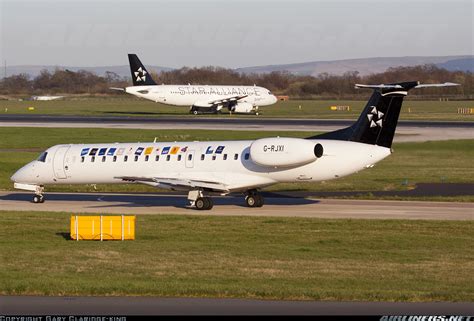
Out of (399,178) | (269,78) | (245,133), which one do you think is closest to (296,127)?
(245,133)

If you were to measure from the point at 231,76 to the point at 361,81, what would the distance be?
2655 centimetres

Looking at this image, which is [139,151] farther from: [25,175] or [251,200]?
[25,175]

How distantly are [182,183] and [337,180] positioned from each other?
13159 mm

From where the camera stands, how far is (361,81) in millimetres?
178000

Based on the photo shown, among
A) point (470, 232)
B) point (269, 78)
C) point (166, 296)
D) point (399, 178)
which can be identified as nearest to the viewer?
point (166, 296)

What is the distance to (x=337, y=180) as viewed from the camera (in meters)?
47.7

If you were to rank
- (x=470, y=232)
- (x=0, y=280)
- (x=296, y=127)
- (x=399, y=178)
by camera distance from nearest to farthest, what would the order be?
(x=0, y=280) → (x=470, y=232) → (x=399, y=178) → (x=296, y=127)

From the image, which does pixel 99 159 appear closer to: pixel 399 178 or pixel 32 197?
pixel 32 197

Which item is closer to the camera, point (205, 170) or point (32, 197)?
point (205, 170)

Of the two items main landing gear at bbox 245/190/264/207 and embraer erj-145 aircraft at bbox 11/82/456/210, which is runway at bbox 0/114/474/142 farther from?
embraer erj-145 aircraft at bbox 11/82/456/210

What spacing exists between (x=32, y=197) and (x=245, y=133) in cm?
3246

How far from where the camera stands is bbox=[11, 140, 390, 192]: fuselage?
115 ft

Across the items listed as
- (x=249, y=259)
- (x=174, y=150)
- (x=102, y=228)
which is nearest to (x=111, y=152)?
(x=174, y=150)

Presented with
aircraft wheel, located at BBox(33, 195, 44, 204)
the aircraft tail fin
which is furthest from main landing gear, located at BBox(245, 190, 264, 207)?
aircraft wheel, located at BBox(33, 195, 44, 204)
